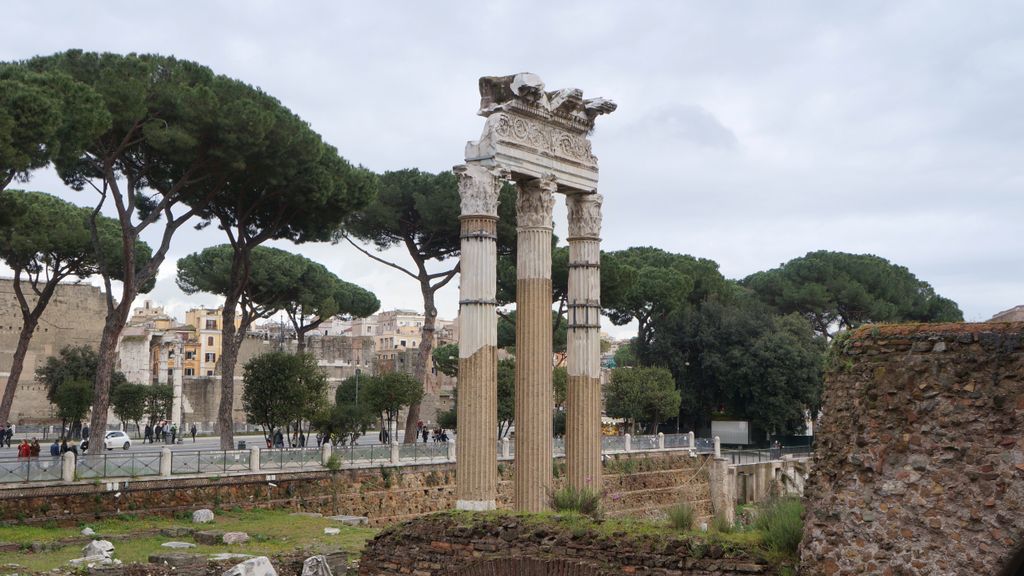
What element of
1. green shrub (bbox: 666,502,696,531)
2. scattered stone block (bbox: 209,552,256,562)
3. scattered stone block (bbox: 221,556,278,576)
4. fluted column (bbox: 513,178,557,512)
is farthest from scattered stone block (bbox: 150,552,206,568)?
green shrub (bbox: 666,502,696,531)

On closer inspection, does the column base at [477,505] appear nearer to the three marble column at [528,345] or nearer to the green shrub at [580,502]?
the three marble column at [528,345]

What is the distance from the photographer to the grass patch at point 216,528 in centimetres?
1537

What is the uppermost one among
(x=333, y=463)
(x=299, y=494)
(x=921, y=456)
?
(x=921, y=456)

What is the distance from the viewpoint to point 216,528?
18703 millimetres

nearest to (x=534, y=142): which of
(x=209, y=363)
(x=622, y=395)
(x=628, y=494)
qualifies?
(x=628, y=494)

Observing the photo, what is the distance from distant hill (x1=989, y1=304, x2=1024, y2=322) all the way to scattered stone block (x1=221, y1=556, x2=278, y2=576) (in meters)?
9.07

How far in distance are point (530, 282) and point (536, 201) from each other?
1.27 meters

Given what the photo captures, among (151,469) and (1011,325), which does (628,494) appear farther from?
(1011,325)

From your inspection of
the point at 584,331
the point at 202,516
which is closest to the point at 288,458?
the point at 202,516

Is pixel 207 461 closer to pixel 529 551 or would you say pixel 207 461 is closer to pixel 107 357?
pixel 107 357

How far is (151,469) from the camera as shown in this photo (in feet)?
66.6

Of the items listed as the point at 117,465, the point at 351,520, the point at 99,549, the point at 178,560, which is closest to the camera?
the point at 178,560

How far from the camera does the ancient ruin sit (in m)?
15.0

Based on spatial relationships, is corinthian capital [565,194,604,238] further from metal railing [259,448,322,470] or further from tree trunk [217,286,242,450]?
tree trunk [217,286,242,450]
